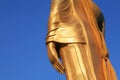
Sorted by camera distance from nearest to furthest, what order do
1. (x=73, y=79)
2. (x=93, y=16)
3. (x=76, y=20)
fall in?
(x=73, y=79) < (x=76, y=20) < (x=93, y=16)

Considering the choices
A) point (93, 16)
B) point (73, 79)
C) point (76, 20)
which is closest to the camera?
point (73, 79)

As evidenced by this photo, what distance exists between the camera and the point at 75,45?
7.92 m

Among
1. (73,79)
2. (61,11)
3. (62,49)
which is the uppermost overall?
(61,11)

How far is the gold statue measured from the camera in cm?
777

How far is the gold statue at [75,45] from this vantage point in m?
7.77

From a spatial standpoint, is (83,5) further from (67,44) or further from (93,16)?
(67,44)

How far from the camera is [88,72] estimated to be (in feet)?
25.3

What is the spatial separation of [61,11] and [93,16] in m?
0.85

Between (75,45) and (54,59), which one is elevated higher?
(75,45)

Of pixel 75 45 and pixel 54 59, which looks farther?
pixel 75 45

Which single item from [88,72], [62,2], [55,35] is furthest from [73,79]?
[62,2]

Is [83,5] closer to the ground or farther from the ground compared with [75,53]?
farther from the ground

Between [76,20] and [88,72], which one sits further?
[76,20]

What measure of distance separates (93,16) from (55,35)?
123cm
